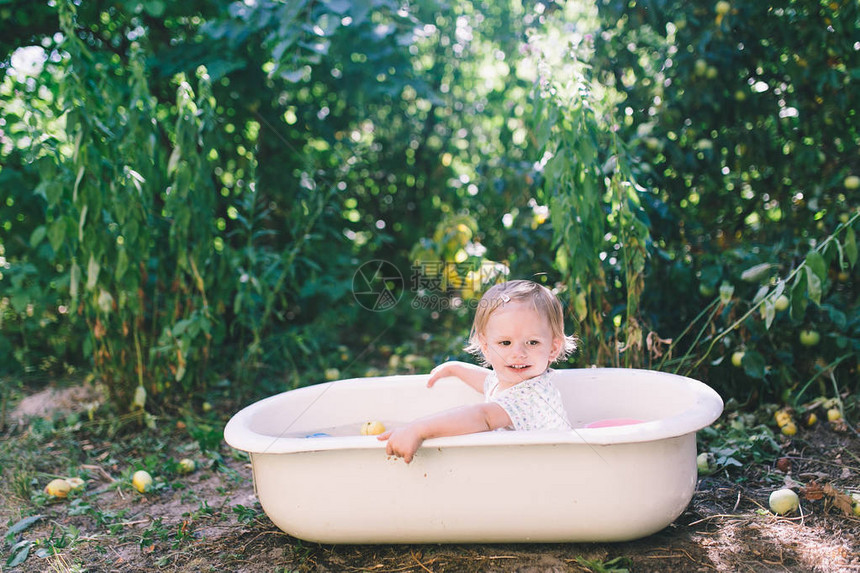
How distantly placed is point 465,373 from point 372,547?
21.2 inches

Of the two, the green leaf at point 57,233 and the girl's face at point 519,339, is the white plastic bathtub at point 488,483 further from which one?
the green leaf at point 57,233

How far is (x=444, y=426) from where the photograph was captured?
1.44 metres

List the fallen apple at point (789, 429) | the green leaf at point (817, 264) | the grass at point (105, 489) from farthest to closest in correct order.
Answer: the fallen apple at point (789, 429) → the green leaf at point (817, 264) → the grass at point (105, 489)

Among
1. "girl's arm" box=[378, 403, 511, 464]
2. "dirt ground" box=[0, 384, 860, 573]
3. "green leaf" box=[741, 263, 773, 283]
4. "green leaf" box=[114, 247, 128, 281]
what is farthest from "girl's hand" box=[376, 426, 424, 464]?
"green leaf" box=[114, 247, 128, 281]

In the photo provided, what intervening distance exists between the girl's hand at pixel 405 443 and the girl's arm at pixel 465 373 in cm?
51

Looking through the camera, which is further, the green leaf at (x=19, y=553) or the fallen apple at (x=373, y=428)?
the fallen apple at (x=373, y=428)

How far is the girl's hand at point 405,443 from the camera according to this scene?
1393mm

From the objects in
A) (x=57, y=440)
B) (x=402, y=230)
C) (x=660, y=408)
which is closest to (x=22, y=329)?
(x=57, y=440)

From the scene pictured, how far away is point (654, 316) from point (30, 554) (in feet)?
6.53

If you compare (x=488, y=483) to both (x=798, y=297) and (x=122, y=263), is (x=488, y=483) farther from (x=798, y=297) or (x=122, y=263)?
(x=122, y=263)

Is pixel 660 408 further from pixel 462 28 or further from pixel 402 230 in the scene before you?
pixel 462 28

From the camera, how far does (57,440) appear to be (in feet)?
8.09

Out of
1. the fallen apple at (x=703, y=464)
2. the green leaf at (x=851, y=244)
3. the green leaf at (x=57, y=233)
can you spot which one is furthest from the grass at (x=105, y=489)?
the green leaf at (x=851, y=244)

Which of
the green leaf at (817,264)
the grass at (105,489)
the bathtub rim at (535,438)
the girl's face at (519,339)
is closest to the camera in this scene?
the bathtub rim at (535,438)
